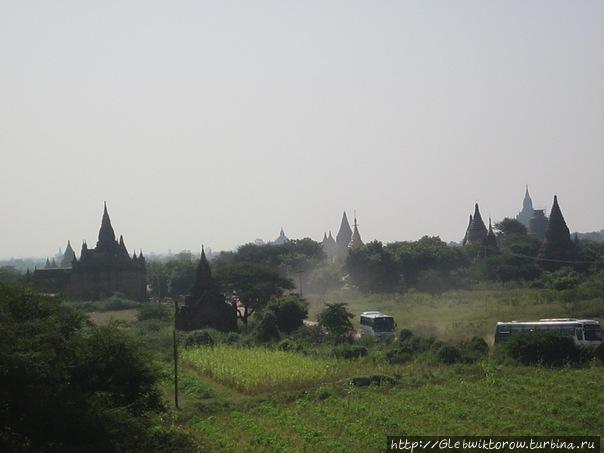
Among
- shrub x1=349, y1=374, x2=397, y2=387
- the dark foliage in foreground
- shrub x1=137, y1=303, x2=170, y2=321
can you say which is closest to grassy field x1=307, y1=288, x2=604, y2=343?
shrub x1=137, y1=303, x2=170, y2=321

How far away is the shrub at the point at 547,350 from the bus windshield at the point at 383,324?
32.3ft

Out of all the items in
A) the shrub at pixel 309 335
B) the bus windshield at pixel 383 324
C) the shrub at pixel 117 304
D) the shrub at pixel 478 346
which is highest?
the shrub at pixel 117 304

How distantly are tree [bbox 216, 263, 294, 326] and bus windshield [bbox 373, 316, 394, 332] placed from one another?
1388cm

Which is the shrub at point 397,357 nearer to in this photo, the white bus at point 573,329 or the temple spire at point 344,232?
the white bus at point 573,329

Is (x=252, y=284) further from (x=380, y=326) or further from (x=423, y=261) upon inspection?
(x=423, y=261)

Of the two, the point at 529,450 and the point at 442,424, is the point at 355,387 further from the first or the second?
the point at 529,450

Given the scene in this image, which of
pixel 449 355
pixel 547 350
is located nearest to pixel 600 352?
pixel 547 350

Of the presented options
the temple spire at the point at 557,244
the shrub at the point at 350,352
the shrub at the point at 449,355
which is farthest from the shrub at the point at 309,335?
the temple spire at the point at 557,244

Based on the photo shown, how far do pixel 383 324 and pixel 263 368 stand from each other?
10.3m

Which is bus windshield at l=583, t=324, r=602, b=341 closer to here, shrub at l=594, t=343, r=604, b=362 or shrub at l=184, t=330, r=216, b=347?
shrub at l=594, t=343, r=604, b=362

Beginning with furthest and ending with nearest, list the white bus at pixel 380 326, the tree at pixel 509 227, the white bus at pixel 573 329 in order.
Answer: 1. the tree at pixel 509 227
2. the white bus at pixel 380 326
3. the white bus at pixel 573 329

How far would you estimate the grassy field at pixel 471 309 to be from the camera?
41969 millimetres

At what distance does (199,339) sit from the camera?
141 ft

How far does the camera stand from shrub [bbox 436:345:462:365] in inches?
1273
